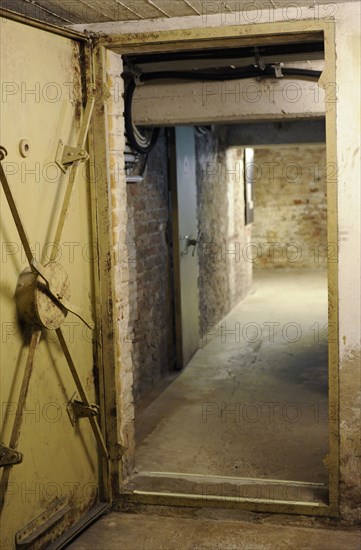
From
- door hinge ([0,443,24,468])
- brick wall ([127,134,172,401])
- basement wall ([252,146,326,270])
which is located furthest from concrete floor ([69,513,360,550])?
basement wall ([252,146,326,270])

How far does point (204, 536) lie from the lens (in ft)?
10.3

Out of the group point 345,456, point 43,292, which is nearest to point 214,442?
point 345,456

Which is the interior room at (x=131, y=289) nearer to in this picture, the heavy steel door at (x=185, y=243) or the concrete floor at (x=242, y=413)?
the concrete floor at (x=242, y=413)

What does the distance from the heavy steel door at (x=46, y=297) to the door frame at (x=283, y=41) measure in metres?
0.22

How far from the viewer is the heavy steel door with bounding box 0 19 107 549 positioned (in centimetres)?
268

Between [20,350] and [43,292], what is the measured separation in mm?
249

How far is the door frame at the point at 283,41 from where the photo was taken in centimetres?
307

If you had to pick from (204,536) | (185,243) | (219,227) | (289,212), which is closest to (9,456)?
(204,536)

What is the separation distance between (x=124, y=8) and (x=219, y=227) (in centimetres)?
486

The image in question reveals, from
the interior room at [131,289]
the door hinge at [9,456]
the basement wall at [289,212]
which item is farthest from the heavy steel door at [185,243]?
the basement wall at [289,212]

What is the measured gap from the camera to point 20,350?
9.02 ft

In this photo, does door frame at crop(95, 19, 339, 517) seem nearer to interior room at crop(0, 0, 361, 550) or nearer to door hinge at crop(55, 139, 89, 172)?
interior room at crop(0, 0, 361, 550)

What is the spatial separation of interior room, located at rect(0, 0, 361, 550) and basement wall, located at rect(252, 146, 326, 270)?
23.5ft

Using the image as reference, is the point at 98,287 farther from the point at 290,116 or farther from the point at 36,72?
the point at 290,116
